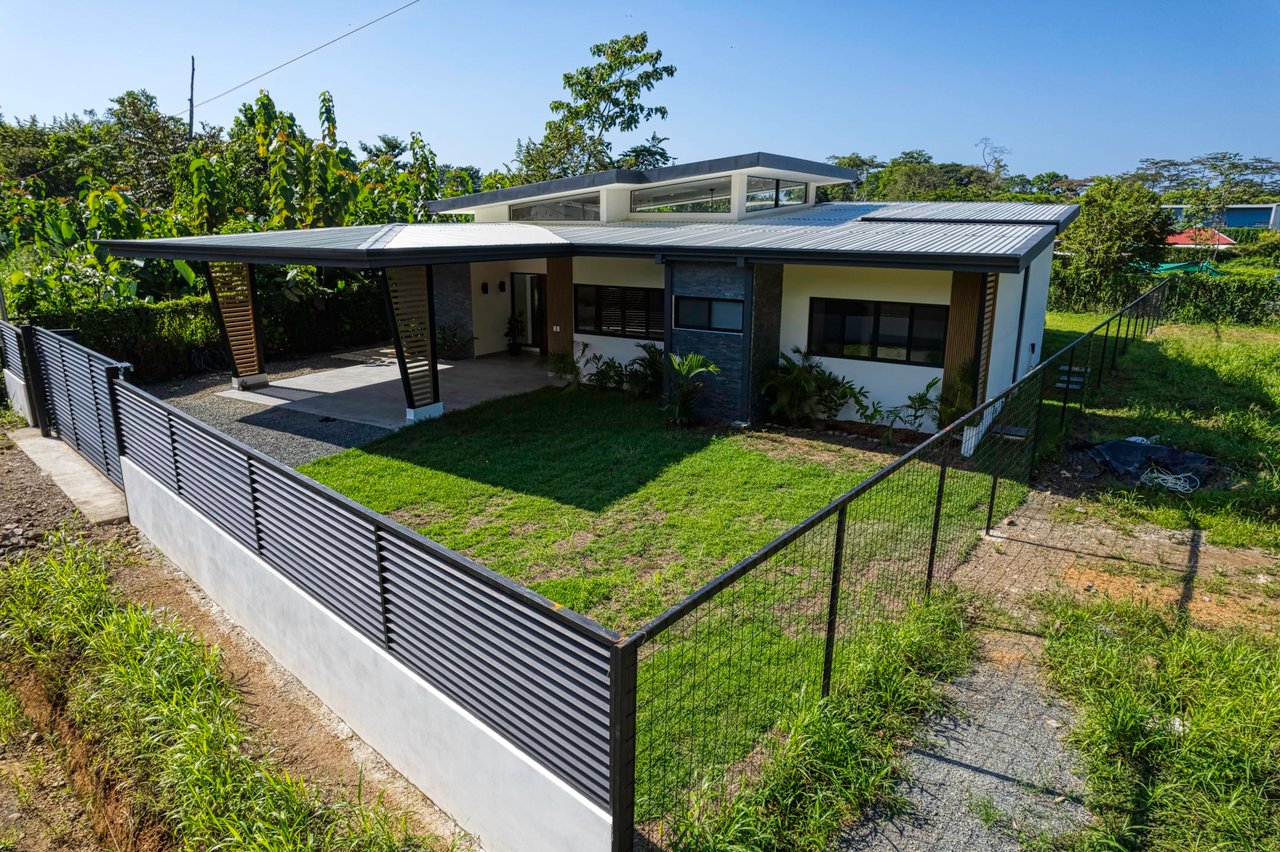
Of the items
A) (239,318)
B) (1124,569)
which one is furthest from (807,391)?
(239,318)

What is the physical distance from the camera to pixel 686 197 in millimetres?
15047

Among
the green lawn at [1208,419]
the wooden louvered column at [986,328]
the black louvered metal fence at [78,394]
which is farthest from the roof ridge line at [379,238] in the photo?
the green lawn at [1208,419]

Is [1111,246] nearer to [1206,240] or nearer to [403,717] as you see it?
[1206,240]

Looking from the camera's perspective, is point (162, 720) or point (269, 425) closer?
point (162, 720)

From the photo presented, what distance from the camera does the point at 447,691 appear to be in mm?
4105

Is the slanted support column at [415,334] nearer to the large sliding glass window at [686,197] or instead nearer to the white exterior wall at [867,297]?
the white exterior wall at [867,297]

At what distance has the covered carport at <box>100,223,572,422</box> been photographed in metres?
9.95

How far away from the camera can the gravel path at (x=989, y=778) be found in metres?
3.74

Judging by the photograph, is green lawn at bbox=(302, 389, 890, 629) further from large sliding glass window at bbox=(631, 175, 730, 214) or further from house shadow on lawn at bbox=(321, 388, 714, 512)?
large sliding glass window at bbox=(631, 175, 730, 214)

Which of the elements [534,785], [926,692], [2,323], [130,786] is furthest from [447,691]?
[2,323]

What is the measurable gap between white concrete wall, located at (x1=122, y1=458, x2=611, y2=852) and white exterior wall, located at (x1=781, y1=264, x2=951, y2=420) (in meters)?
8.54

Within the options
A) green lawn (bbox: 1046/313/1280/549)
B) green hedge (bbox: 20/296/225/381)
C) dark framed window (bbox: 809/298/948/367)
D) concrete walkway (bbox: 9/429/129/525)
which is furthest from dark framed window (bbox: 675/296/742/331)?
green hedge (bbox: 20/296/225/381)

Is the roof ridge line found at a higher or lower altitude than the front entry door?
higher

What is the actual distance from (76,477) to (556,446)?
5963mm
